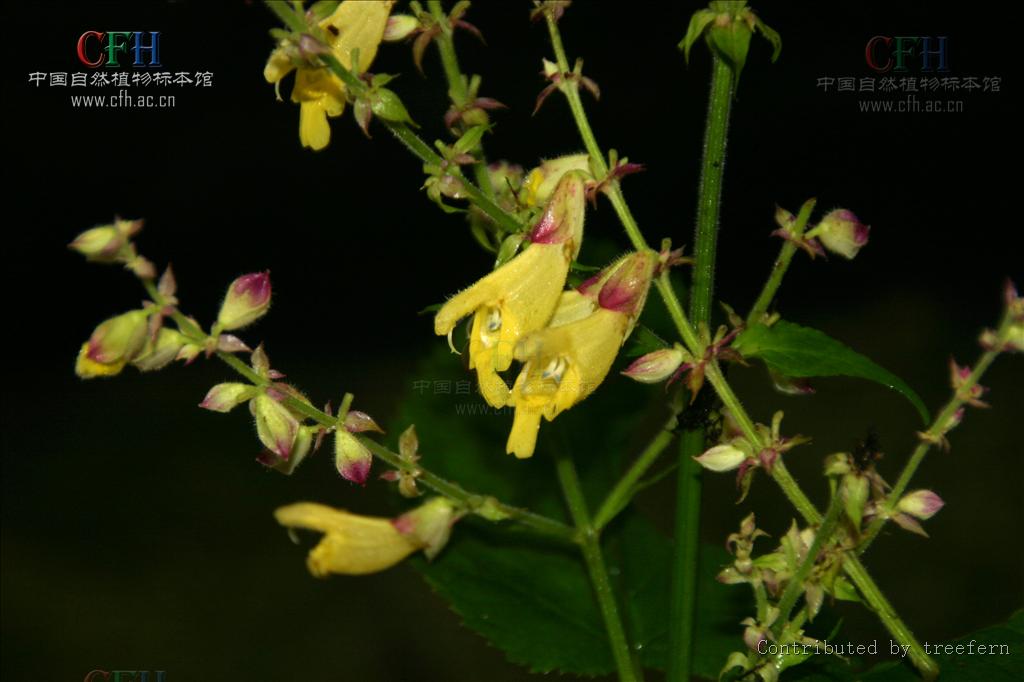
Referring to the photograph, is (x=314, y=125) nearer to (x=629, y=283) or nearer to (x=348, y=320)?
→ (x=629, y=283)

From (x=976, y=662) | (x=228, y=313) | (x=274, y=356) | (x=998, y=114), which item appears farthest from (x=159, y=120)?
(x=976, y=662)

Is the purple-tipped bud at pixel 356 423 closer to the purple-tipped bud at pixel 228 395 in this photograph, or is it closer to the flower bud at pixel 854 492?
the purple-tipped bud at pixel 228 395

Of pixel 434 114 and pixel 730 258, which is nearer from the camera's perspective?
pixel 434 114

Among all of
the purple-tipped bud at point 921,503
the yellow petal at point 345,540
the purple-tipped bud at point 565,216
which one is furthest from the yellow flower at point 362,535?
the purple-tipped bud at point 921,503

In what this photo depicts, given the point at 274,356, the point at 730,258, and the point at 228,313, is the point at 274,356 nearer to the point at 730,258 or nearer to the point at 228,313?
the point at 730,258

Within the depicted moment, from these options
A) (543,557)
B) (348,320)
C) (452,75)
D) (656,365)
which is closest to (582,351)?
(656,365)

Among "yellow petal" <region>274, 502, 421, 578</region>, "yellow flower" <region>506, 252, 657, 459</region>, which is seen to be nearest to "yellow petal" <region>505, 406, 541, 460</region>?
"yellow flower" <region>506, 252, 657, 459</region>
